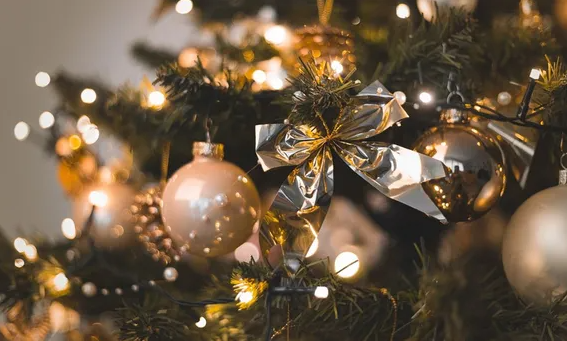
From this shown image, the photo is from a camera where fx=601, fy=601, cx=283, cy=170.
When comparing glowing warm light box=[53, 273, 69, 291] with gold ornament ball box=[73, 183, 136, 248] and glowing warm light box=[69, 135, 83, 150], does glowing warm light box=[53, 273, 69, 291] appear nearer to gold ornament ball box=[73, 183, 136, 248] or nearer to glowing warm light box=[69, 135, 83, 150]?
gold ornament ball box=[73, 183, 136, 248]

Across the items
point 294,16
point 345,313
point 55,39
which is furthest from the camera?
point 55,39

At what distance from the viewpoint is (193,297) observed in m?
0.61

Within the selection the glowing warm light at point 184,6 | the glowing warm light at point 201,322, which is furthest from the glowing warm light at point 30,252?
the glowing warm light at point 184,6

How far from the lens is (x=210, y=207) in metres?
0.53

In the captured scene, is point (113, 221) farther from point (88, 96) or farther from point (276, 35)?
point (276, 35)

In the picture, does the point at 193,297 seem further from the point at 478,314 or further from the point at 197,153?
the point at 478,314

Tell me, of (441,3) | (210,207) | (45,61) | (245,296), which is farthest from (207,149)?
(45,61)

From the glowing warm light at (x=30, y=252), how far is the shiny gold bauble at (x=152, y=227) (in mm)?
107

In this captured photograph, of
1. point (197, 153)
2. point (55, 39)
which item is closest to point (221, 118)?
point (197, 153)

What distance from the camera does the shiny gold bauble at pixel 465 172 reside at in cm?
50

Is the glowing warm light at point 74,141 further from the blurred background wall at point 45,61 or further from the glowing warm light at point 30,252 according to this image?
the blurred background wall at point 45,61

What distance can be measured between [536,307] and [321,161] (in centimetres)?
19

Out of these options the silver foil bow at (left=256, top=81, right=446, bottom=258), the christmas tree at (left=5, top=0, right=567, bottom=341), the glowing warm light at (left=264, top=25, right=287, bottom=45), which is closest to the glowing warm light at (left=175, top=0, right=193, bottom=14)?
the christmas tree at (left=5, top=0, right=567, bottom=341)

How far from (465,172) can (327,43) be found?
195 mm
